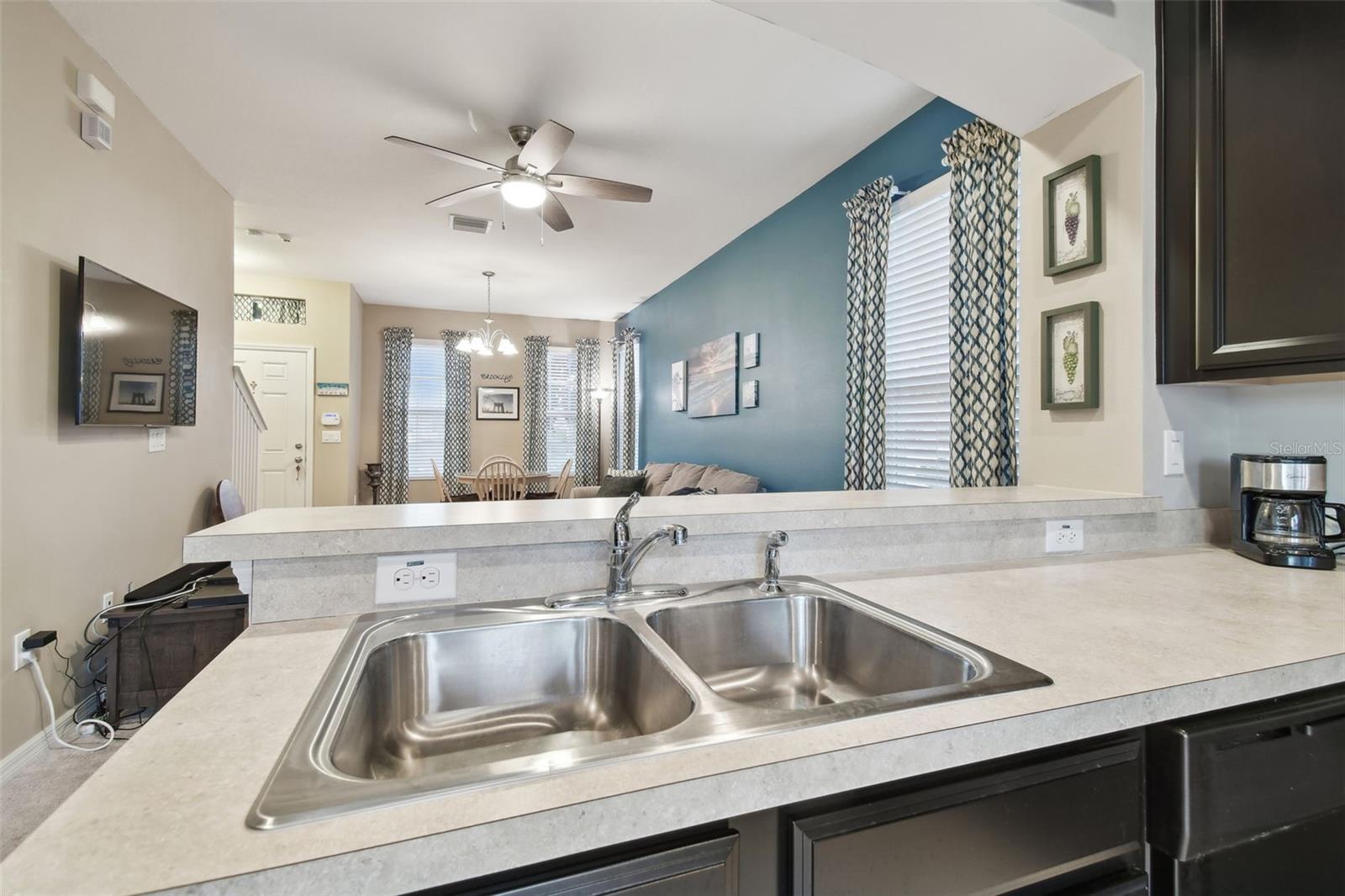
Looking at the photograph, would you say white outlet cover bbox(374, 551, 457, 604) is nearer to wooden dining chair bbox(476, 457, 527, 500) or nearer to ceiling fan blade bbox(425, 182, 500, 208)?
ceiling fan blade bbox(425, 182, 500, 208)

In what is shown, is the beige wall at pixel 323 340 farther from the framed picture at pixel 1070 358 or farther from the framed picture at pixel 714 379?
the framed picture at pixel 1070 358

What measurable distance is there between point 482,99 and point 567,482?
5532 mm

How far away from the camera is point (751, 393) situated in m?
4.52

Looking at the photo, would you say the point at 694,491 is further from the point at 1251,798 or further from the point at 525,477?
the point at 1251,798

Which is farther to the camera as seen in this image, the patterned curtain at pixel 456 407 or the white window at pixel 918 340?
the patterned curtain at pixel 456 407

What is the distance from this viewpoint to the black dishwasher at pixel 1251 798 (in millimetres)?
780

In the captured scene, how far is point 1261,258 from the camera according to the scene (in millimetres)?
1367

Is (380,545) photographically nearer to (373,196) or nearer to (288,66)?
(288,66)

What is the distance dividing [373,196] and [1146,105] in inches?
166

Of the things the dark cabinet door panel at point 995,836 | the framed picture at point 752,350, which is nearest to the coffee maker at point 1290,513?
the dark cabinet door panel at point 995,836

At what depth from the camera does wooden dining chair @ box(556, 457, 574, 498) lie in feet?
23.5

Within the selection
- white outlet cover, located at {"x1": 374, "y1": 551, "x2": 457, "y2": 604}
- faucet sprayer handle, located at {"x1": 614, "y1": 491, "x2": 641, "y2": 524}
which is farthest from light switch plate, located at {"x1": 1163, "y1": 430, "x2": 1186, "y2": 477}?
white outlet cover, located at {"x1": 374, "y1": 551, "x2": 457, "y2": 604}

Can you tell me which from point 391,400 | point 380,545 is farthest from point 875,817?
point 391,400

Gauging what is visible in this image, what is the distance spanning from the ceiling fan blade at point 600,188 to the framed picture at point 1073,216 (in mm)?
1966
